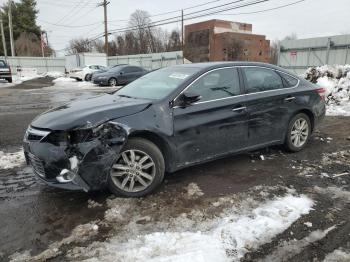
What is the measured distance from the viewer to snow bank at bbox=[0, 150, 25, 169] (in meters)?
5.34

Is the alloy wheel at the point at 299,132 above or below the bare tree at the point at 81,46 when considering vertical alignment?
below

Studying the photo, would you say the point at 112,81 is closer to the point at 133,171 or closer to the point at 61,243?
the point at 133,171

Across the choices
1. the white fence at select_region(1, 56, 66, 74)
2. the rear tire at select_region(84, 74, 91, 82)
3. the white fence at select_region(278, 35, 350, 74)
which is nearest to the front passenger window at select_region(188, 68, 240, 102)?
the white fence at select_region(278, 35, 350, 74)

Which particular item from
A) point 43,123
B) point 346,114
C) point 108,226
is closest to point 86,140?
point 43,123

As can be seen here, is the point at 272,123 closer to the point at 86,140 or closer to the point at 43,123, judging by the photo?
the point at 86,140

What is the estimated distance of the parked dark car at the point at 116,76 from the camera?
22672 millimetres

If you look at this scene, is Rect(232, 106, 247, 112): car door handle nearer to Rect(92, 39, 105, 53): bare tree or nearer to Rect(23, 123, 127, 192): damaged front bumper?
Rect(23, 123, 127, 192): damaged front bumper

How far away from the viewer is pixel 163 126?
4.11 meters

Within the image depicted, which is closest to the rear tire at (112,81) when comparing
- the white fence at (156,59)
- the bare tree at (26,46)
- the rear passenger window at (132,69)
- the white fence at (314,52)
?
the rear passenger window at (132,69)

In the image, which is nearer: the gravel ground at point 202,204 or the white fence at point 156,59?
the gravel ground at point 202,204

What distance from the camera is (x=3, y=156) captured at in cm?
577

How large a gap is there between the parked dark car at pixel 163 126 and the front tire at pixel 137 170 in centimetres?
1

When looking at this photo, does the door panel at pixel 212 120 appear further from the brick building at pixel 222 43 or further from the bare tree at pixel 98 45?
the bare tree at pixel 98 45

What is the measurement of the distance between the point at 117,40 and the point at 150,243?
2568 inches
